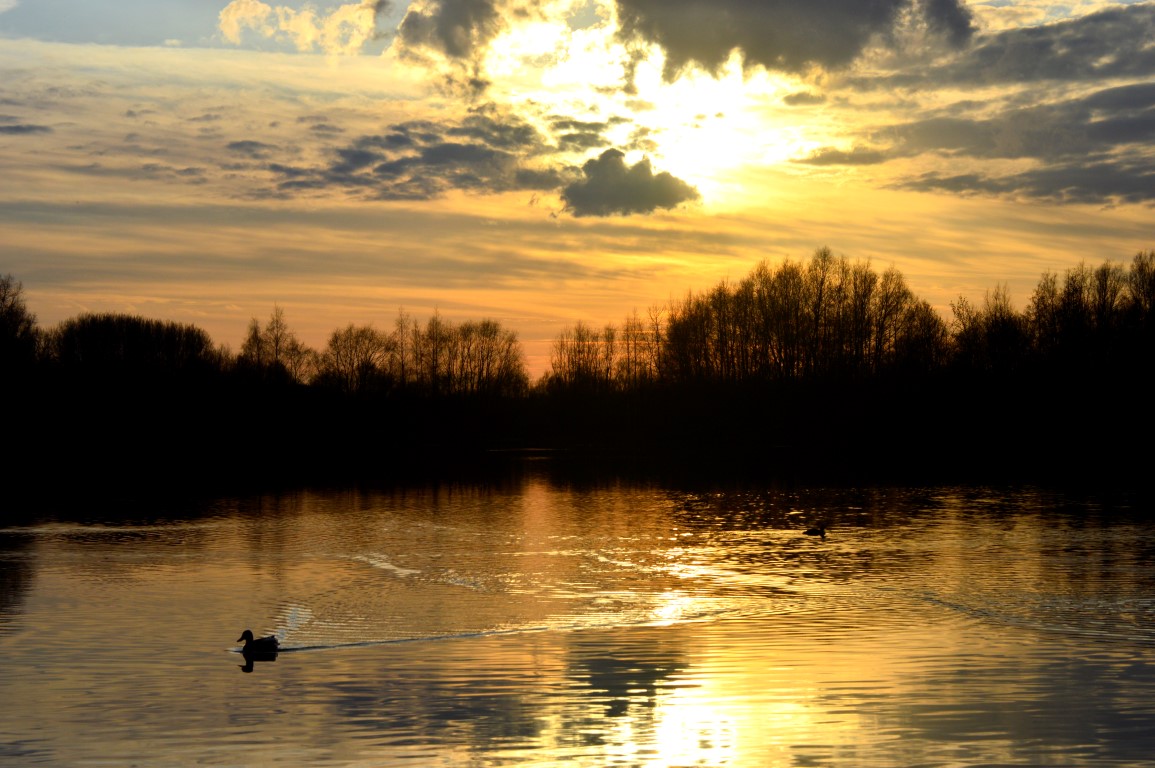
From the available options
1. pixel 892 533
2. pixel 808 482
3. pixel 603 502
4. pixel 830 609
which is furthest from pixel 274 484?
pixel 830 609

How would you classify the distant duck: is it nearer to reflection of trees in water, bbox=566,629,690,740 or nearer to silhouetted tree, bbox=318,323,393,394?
reflection of trees in water, bbox=566,629,690,740

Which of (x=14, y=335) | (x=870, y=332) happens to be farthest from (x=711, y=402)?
(x=14, y=335)

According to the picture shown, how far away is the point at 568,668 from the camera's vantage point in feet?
62.7

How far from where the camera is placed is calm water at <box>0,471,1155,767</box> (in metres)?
14.9

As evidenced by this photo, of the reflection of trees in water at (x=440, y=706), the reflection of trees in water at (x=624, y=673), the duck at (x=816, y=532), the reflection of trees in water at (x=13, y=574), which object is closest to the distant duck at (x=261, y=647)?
the reflection of trees in water at (x=440, y=706)

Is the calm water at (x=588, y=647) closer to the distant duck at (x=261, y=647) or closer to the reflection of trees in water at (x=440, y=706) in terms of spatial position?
the reflection of trees in water at (x=440, y=706)

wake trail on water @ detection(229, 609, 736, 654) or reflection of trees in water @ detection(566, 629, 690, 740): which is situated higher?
reflection of trees in water @ detection(566, 629, 690, 740)

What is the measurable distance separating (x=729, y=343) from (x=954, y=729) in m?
115

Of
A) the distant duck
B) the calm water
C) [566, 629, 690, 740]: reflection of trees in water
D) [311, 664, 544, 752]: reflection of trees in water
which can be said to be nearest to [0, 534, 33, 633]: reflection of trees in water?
the calm water

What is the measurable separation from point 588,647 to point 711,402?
10040cm

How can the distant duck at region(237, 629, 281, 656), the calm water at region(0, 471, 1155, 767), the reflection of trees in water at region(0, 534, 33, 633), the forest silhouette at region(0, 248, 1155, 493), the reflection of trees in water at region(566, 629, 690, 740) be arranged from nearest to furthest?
the calm water at region(0, 471, 1155, 767)
the reflection of trees in water at region(566, 629, 690, 740)
the distant duck at region(237, 629, 281, 656)
the reflection of trees in water at region(0, 534, 33, 633)
the forest silhouette at region(0, 248, 1155, 493)

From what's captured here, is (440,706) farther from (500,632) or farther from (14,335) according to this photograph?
(14,335)

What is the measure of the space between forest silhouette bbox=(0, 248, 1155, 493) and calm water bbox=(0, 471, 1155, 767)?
3394 centimetres

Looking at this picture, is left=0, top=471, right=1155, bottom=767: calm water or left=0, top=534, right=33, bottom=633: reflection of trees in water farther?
left=0, top=534, right=33, bottom=633: reflection of trees in water
